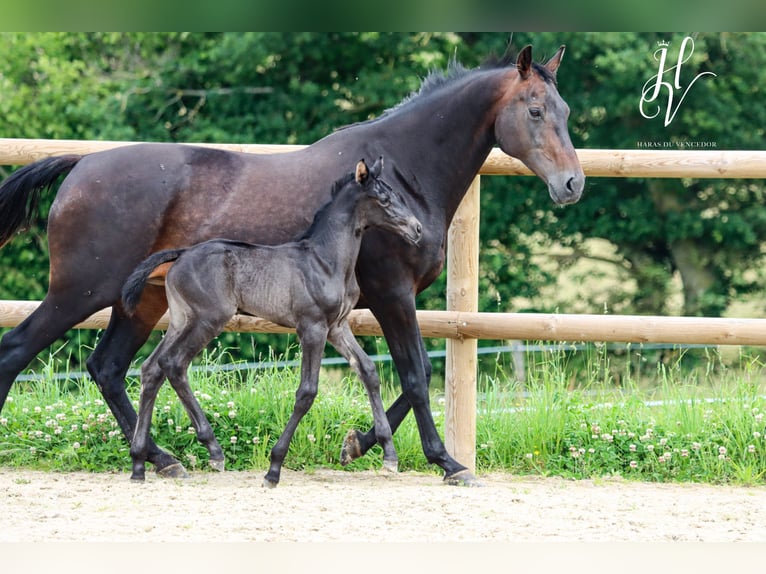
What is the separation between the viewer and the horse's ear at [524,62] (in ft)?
16.7

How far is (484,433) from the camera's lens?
6.02 meters

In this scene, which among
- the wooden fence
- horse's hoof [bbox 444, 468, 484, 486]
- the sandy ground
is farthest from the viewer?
the wooden fence

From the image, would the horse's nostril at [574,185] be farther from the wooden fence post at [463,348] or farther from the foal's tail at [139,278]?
Answer: the foal's tail at [139,278]

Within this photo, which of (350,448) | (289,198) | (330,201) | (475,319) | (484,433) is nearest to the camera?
(330,201)

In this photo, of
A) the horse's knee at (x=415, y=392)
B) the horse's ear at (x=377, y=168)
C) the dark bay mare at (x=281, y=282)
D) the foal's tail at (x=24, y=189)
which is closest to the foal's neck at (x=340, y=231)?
the dark bay mare at (x=281, y=282)

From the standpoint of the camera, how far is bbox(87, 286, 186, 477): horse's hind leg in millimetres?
5480

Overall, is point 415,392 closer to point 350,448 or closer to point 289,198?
point 350,448

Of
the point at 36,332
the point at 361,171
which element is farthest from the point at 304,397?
the point at 36,332

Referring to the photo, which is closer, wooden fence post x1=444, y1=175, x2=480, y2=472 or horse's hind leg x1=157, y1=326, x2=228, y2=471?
horse's hind leg x1=157, y1=326, x2=228, y2=471

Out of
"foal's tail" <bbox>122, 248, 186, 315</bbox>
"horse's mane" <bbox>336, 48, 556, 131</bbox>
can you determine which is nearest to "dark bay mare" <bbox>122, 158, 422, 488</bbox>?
"foal's tail" <bbox>122, 248, 186, 315</bbox>

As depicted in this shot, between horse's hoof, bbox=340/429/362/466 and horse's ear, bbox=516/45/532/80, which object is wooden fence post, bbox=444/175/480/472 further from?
horse's ear, bbox=516/45/532/80

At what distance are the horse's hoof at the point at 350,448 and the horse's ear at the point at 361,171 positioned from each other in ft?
4.42

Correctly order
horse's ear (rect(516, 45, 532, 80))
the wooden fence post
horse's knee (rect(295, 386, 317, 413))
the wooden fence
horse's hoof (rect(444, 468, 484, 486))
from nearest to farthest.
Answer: horse's knee (rect(295, 386, 317, 413)), horse's ear (rect(516, 45, 532, 80)), horse's hoof (rect(444, 468, 484, 486)), the wooden fence, the wooden fence post

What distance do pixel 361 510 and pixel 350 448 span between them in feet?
3.06
